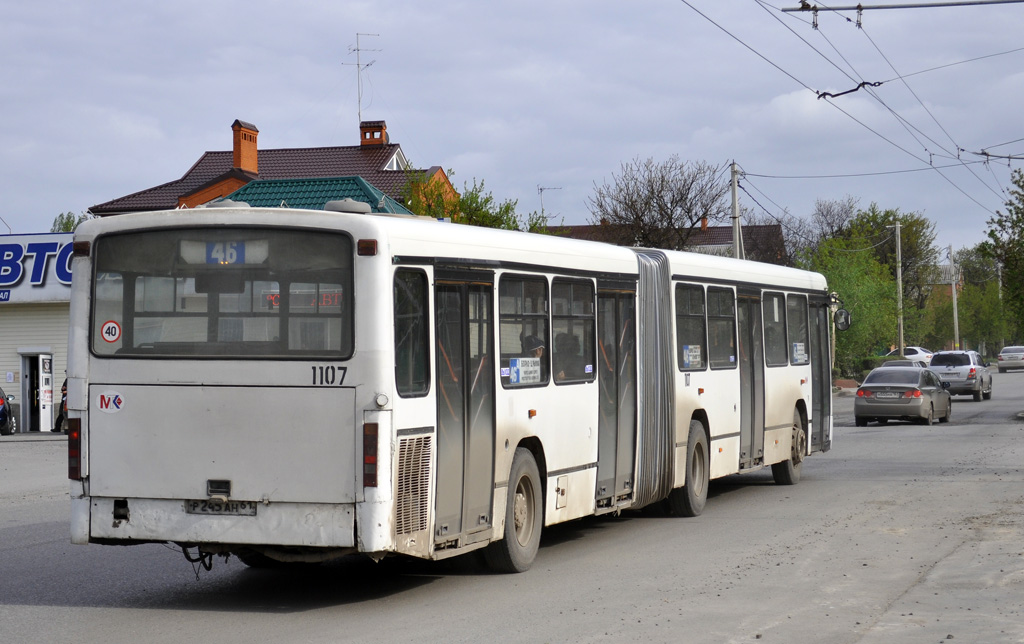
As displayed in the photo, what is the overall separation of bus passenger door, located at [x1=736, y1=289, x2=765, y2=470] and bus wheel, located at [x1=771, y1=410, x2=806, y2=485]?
133 centimetres

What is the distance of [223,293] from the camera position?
889 centimetres

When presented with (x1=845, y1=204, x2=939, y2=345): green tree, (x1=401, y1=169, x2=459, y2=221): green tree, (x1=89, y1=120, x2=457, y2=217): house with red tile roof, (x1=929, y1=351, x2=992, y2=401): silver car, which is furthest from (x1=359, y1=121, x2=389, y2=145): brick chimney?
(x1=845, y1=204, x2=939, y2=345): green tree

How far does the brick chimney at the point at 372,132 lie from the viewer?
61.6 metres

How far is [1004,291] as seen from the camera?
123ft

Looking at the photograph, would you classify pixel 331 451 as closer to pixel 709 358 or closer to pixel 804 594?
pixel 804 594

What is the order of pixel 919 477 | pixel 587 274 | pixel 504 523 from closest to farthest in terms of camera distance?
1. pixel 504 523
2. pixel 587 274
3. pixel 919 477

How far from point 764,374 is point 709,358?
6.57 feet

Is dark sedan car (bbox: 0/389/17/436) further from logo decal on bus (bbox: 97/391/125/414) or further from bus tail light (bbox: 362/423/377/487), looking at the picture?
bus tail light (bbox: 362/423/377/487)

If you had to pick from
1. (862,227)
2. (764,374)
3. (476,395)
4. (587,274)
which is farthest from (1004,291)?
(862,227)

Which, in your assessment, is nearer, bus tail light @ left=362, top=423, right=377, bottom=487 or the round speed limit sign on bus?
bus tail light @ left=362, top=423, right=377, bottom=487

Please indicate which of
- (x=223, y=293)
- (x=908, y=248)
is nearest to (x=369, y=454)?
(x=223, y=293)

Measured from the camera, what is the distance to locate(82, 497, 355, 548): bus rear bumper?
8492mm

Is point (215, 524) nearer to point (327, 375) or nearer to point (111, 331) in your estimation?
point (327, 375)

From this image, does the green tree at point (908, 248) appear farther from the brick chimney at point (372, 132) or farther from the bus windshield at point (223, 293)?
the bus windshield at point (223, 293)
